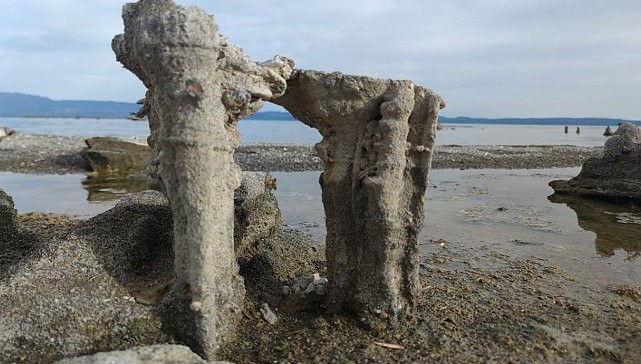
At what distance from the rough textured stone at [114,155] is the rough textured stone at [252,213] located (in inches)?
578

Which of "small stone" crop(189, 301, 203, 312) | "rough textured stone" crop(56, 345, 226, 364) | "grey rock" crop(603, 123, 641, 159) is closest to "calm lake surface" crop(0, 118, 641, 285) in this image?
"grey rock" crop(603, 123, 641, 159)

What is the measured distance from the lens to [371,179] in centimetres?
552

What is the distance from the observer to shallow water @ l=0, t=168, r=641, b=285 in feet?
31.9

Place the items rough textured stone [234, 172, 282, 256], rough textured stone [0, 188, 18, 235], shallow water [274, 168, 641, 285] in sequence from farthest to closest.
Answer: shallow water [274, 168, 641, 285] < rough textured stone [234, 172, 282, 256] < rough textured stone [0, 188, 18, 235]

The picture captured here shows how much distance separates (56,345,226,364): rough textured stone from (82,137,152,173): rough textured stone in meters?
19.1

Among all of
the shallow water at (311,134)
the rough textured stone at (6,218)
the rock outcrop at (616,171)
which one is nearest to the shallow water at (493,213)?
the rock outcrop at (616,171)

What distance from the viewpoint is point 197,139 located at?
4645mm

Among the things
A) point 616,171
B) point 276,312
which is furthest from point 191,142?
point 616,171

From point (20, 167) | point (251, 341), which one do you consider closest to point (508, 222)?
point (251, 341)

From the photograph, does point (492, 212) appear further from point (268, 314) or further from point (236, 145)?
point (236, 145)

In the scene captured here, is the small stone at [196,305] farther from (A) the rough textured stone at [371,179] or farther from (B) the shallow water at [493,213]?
(B) the shallow water at [493,213]

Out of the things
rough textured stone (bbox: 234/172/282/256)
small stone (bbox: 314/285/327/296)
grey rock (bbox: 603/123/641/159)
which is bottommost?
small stone (bbox: 314/285/327/296)

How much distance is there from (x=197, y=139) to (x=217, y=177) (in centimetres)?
41

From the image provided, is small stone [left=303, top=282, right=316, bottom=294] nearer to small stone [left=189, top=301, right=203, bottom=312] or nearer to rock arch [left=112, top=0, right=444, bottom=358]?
rock arch [left=112, top=0, right=444, bottom=358]
